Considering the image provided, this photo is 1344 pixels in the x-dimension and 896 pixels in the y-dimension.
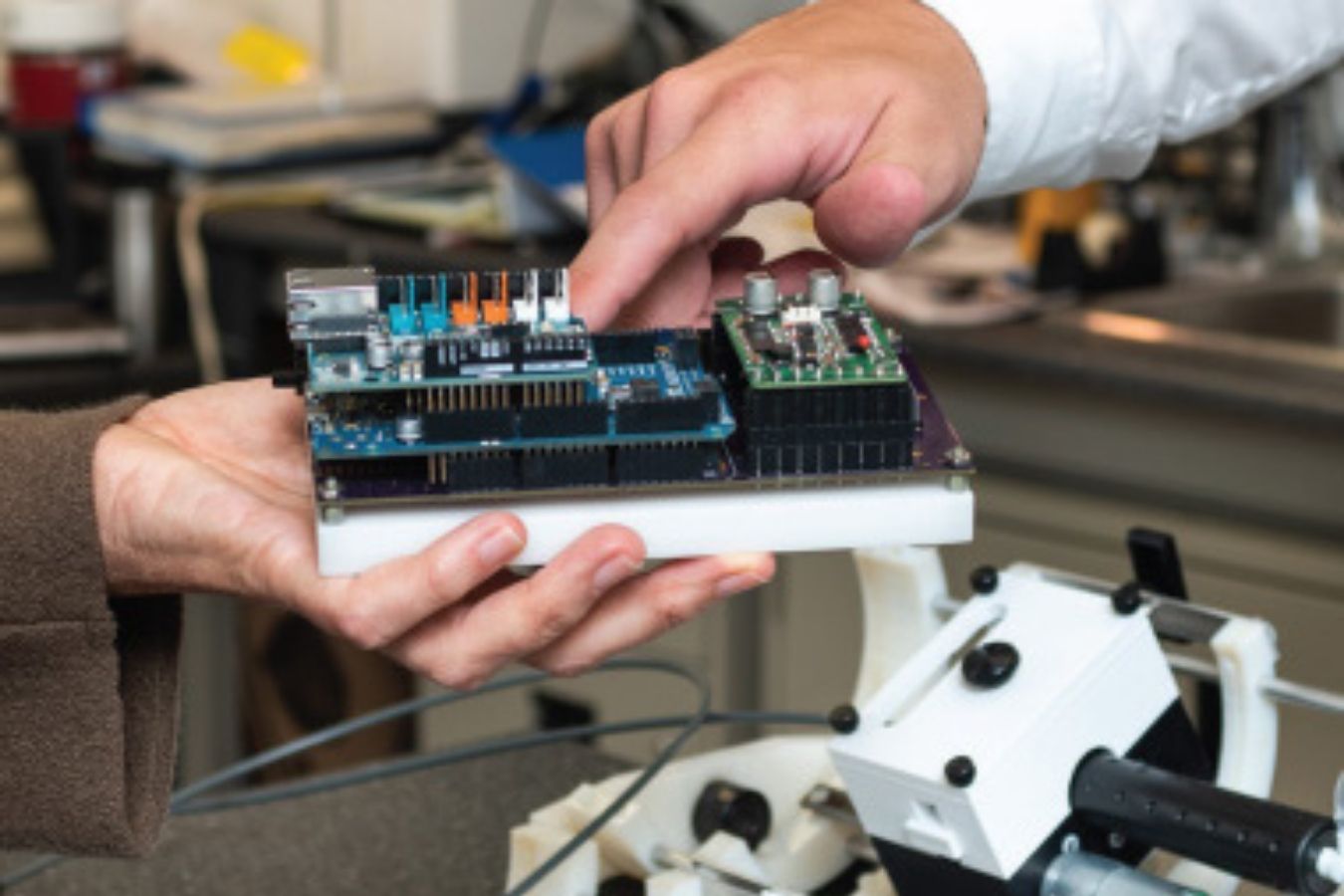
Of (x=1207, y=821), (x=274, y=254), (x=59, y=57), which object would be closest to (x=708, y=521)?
(x=1207, y=821)

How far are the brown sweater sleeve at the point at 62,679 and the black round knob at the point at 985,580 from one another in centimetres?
39

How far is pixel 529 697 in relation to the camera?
2.62 meters

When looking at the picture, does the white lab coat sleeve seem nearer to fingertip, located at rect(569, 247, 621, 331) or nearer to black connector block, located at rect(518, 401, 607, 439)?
fingertip, located at rect(569, 247, 621, 331)

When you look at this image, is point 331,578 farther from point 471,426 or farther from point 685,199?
point 685,199

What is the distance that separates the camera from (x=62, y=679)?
1.04 m

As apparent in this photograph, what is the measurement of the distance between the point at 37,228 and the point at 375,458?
80.0 inches

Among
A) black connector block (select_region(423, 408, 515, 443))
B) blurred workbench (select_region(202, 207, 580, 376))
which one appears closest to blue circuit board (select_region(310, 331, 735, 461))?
black connector block (select_region(423, 408, 515, 443))

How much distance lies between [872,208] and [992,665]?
9.2 inches

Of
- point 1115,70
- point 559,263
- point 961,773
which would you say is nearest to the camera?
point 961,773

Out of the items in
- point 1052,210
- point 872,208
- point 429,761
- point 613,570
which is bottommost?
point 429,761

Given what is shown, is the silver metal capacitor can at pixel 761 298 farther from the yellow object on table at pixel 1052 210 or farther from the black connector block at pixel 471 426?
the yellow object on table at pixel 1052 210

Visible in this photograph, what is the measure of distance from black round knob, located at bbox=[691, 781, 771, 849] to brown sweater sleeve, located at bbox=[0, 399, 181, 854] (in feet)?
0.86

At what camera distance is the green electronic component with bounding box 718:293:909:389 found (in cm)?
95

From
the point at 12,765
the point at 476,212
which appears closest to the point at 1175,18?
the point at 12,765
